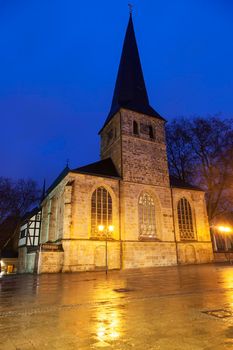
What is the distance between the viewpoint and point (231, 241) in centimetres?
4062

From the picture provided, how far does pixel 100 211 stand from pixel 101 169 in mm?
3966

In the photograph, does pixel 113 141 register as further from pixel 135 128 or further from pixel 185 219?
pixel 185 219

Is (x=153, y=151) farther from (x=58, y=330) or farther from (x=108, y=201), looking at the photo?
(x=58, y=330)

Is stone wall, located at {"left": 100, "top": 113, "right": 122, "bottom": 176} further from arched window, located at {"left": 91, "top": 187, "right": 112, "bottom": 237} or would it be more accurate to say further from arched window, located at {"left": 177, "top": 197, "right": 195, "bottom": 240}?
arched window, located at {"left": 177, "top": 197, "right": 195, "bottom": 240}

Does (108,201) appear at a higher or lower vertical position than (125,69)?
lower

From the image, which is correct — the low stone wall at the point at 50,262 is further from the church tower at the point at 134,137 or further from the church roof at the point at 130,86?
the church roof at the point at 130,86

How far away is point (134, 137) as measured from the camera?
22344 millimetres

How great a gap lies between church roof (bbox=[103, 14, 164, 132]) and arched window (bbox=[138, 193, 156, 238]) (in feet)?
29.4

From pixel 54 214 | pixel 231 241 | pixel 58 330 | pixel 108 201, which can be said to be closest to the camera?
pixel 58 330

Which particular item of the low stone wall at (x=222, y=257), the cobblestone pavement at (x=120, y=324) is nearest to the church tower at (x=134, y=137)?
the low stone wall at (x=222, y=257)

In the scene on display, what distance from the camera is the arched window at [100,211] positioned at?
1809 centimetres

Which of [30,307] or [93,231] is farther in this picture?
[93,231]

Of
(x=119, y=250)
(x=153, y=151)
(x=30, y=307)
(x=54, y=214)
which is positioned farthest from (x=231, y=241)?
(x=30, y=307)

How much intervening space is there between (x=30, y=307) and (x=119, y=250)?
531 inches
